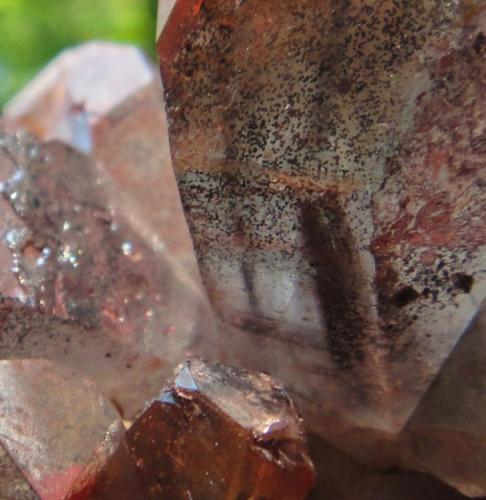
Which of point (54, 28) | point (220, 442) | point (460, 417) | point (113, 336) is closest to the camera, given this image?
point (220, 442)

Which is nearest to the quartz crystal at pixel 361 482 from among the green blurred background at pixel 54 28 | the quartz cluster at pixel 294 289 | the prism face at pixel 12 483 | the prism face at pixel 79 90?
the quartz cluster at pixel 294 289

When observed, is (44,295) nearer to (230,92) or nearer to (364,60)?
(230,92)

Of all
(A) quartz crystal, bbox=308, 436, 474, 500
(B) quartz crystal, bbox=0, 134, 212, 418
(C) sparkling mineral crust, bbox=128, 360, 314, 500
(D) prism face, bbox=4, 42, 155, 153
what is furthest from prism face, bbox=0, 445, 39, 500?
(D) prism face, bbox=4, 42, 155, 153

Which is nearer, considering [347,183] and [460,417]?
[347,183]

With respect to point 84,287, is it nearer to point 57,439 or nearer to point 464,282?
point 57,439

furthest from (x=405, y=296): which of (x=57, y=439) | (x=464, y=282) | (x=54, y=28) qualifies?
(x=54, y=28)

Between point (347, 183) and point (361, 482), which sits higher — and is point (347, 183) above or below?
above

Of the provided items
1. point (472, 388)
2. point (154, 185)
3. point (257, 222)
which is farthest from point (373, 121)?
point (154, 185)
